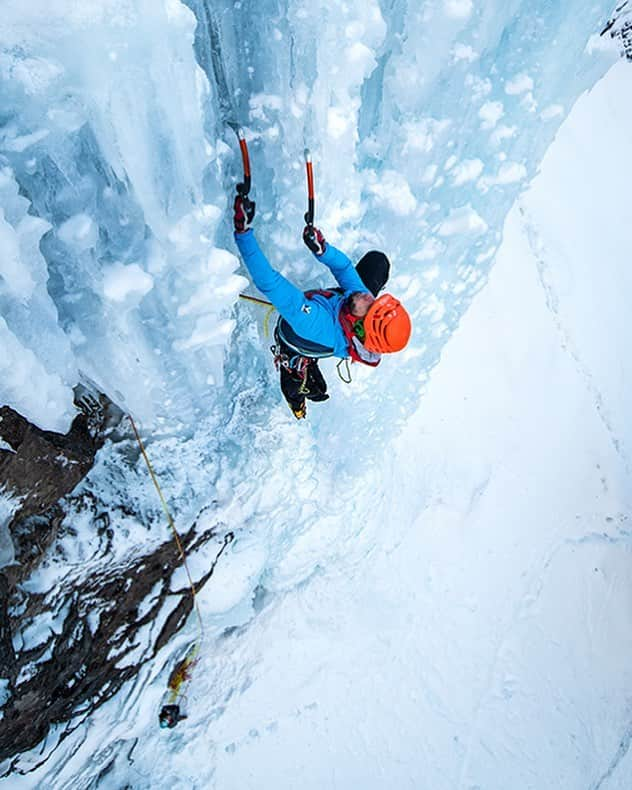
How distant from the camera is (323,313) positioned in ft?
7.26

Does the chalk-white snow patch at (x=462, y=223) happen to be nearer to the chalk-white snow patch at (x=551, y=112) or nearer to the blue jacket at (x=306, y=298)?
the chalk-white snow patch at (x=551, y=112)

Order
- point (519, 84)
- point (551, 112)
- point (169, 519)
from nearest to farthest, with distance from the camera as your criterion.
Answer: point (519, 84) → point (551, 112) → point (169, 519)

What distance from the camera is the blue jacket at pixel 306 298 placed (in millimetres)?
1944

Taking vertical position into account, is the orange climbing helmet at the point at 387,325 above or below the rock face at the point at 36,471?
above

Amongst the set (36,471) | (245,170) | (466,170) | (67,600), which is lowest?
(67,600)

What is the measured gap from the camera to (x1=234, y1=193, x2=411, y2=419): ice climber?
6.45ft

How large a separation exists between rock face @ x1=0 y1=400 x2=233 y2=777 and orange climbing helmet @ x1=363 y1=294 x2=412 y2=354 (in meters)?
1.19

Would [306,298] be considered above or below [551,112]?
below

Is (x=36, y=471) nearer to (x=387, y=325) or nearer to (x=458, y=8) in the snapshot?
(x=387, y=325)

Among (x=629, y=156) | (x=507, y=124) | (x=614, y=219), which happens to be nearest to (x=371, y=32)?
(x=507, y=124)

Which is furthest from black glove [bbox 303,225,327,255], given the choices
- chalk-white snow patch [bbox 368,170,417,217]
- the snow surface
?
chalk-white snow patch [bbox 368,170,417,217]

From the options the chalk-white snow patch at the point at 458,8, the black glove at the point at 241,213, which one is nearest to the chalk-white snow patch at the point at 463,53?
the chalk-white snow patch at the point at 458,8

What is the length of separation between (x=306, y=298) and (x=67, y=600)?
1819 mm

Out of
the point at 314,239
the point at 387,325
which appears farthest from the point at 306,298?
the point at 387,325
